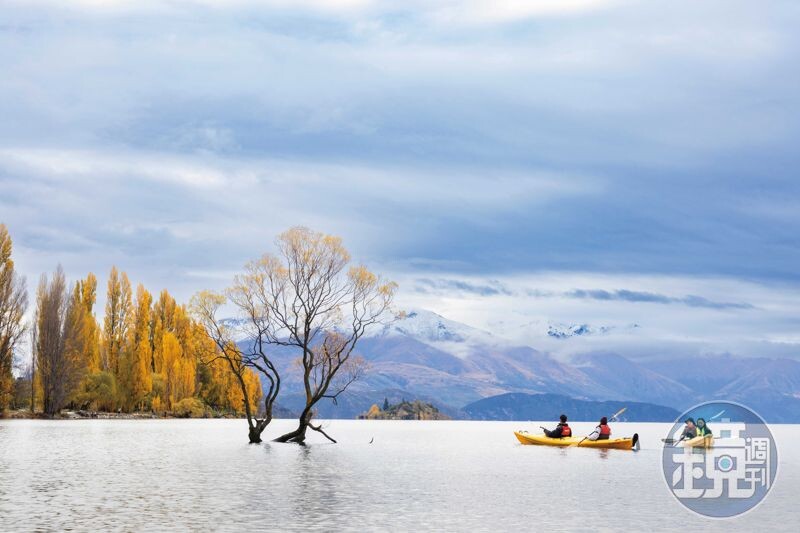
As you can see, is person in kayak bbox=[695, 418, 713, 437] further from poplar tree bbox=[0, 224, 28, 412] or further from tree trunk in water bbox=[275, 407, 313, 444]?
poplar tree bbox=[0, 224, 28, 412]

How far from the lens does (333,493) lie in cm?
3866

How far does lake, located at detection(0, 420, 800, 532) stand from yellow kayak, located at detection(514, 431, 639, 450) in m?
11.3

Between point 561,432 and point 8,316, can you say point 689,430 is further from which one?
point 8,316

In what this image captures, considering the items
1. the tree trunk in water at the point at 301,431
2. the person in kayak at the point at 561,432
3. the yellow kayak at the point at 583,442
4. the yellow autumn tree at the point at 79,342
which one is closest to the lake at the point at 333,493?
the tree trunk in water at the point at 301,431

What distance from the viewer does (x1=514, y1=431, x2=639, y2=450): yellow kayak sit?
78000 millimetres

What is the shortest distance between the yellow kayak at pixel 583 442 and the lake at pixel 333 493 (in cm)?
1126

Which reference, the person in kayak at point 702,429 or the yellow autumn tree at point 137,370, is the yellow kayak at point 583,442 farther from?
the yellow autumn tree at point 137,370

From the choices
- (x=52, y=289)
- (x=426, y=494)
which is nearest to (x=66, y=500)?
(x=426, y=494)

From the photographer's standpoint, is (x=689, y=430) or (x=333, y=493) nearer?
(x=333, y=493)

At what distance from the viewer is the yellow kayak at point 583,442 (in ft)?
256

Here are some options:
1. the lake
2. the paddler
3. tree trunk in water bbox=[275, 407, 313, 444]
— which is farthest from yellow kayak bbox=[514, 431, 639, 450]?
tree trunk in water bbox=[275, 407, 313, 444]

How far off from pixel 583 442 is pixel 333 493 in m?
47.9

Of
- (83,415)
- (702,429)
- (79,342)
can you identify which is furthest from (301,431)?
(83,415)

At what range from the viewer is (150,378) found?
137m
